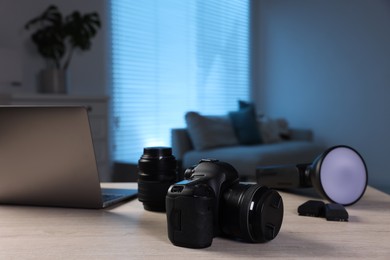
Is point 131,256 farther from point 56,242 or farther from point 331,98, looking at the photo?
point 331,98

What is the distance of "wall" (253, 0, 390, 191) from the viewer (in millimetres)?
4492

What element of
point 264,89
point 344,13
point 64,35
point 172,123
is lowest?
point 172,123

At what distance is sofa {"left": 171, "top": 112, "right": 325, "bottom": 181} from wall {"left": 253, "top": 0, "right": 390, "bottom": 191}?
0.75 meters

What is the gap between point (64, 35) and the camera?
2.95 metres

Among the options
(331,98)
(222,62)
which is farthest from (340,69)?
(222,62)

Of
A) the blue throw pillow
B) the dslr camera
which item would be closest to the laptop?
the dslr camera

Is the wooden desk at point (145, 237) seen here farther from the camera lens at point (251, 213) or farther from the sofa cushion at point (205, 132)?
the sofa cushion at point (205, 132)

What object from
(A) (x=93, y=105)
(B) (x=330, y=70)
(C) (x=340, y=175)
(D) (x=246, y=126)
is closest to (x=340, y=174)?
(C) (x=340, y=175)

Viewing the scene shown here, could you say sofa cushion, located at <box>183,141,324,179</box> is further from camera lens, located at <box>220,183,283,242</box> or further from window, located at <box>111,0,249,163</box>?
camera lens, located at <box>220,183,283,242</box>

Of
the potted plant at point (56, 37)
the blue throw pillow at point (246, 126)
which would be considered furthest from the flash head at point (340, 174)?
the blue throw pillow at point (246, 126)

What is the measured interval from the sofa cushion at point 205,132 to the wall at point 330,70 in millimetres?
1594

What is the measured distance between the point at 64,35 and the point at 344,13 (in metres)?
3.16

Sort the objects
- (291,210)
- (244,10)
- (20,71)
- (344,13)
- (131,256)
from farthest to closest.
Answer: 1. (244,10)
2. (344,13)
3. (20,71)
4. (291,210)
5. (131,256)

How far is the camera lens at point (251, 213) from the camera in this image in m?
0.62
